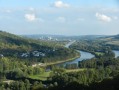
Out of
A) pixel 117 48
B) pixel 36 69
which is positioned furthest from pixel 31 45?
pixel 36 69

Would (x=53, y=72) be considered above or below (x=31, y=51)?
above

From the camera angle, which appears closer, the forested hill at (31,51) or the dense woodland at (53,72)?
the dense woodland at (53,72)

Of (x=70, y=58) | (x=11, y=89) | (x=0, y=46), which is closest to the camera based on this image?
(x=11, y=89)

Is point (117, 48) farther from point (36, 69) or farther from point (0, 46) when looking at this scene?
point (36, 69)

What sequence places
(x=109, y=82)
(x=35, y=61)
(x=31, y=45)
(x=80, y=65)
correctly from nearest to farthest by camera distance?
1. (x=109, y=82)
2. (x=80, y=65)
3. (x=35, y=61)
4. (x=31, y=45)

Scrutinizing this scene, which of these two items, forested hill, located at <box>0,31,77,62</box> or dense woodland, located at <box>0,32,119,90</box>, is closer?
dense woodland, located at <box>0,32,119,90</box>
